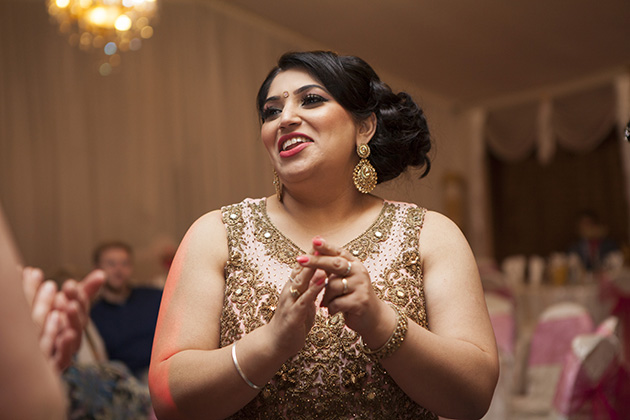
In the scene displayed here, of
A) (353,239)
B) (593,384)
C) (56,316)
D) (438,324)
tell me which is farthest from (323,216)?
(593,384)

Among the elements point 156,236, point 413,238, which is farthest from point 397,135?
point 156,236

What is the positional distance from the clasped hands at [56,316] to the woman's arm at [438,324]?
0.38 metres

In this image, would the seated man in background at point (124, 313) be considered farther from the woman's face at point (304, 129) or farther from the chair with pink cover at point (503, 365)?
the woman's face at point (304, 129)

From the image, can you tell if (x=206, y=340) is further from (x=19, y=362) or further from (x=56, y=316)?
(x=19, y=362)

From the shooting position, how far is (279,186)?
1.57m

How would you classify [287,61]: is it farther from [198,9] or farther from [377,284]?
[198,9]

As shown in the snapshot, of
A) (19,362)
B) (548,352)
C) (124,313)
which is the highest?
(19,362)

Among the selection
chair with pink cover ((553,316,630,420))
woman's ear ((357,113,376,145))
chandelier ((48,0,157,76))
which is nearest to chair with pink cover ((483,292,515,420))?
chair with pink cover ((553,316,630,420))

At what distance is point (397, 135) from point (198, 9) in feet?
19.9

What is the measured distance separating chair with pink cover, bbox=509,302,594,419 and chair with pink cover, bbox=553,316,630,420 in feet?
2.04

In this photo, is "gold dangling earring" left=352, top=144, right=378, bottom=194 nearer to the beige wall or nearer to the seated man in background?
the seated man in background

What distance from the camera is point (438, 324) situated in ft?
4.46

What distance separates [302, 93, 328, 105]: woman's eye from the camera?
1.46 meters

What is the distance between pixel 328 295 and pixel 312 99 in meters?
0.51
